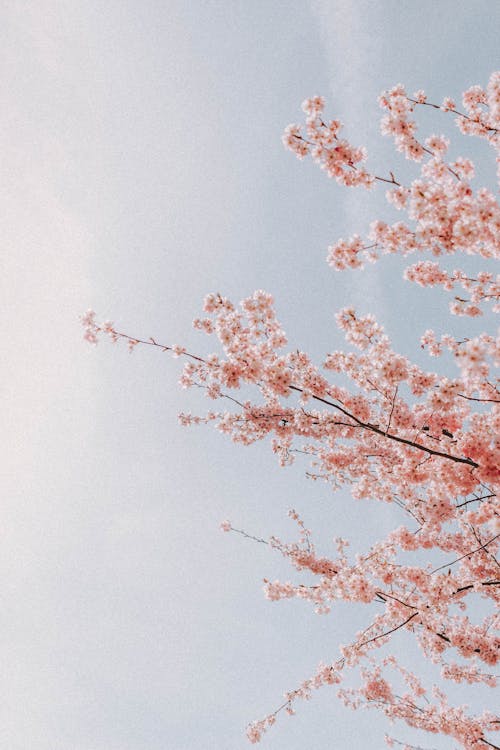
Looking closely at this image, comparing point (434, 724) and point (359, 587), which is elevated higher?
point (359, 587)

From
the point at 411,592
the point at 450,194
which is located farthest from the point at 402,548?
the point at 450,194

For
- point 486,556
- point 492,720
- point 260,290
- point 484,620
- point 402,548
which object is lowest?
point 492,720

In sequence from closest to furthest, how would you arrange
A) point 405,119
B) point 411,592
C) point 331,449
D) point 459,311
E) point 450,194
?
point 450,194 < point 405,119 < point 459,311 < point 411,592 < point 331,449

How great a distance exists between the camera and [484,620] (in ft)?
28.1

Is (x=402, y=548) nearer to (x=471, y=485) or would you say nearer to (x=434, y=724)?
(x=471, y=485)

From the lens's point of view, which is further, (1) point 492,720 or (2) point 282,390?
(1) point 492,720

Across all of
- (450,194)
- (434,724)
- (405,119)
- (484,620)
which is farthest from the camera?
(484,620)

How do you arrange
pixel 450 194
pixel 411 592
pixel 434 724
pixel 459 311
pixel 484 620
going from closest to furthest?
pixel 450 194 → pixel 459 311 → pixel 411 592 → pixel 434 724 → pixel 484 620

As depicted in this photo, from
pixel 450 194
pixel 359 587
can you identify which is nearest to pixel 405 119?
pixel 450 194

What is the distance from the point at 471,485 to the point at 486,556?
295 centimetres

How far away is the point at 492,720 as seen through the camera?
26.8ft

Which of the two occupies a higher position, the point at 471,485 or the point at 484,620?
the point at 471,485

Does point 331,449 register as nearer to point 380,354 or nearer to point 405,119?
point 380,354

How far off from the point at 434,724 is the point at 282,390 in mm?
8210
